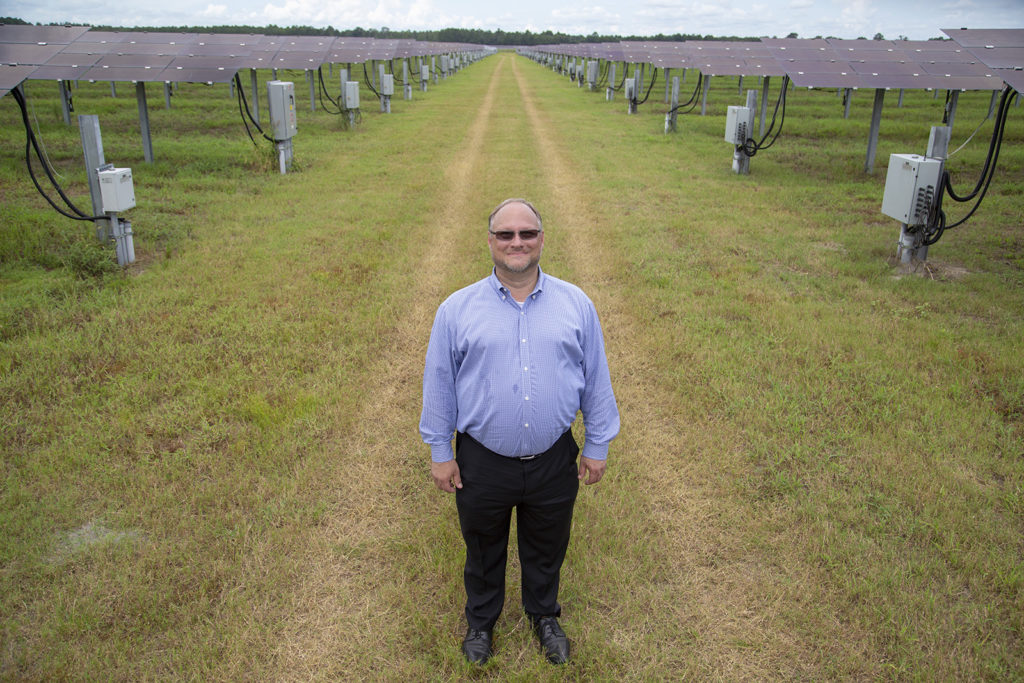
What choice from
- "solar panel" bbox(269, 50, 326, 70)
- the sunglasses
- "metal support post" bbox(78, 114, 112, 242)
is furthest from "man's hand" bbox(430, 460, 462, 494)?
"solar panel" bbox(269, 50, 326, 70)

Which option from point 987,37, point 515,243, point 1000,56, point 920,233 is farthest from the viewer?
point 987,37

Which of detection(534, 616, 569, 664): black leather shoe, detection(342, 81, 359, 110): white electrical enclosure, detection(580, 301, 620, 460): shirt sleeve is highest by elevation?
detection(342, 81, 359, 110): white electrical enclosure

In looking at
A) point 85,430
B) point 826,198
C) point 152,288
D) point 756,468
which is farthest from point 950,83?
point 85,430

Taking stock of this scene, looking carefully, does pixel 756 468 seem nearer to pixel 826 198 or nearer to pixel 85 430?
pixel 85 430

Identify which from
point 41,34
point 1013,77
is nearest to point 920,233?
point 1013,77

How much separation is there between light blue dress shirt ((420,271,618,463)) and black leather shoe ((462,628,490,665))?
32.6 inches

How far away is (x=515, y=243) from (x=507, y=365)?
1.43ft

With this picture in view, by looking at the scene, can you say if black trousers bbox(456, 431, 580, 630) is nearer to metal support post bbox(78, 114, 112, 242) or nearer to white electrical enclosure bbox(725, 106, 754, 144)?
metal support post bbox(78, 114, 112, 242)

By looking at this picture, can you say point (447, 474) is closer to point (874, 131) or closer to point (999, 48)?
point (999, 48)

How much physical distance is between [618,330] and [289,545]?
3.61 metres

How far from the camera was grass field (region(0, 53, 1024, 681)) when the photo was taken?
3.07 meters

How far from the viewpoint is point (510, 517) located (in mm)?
2840

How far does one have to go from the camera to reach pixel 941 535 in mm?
3678

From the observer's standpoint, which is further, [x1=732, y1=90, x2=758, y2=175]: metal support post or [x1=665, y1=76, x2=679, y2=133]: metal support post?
[x1=665, y1=76, x2=679, y2=133]: metal support post
